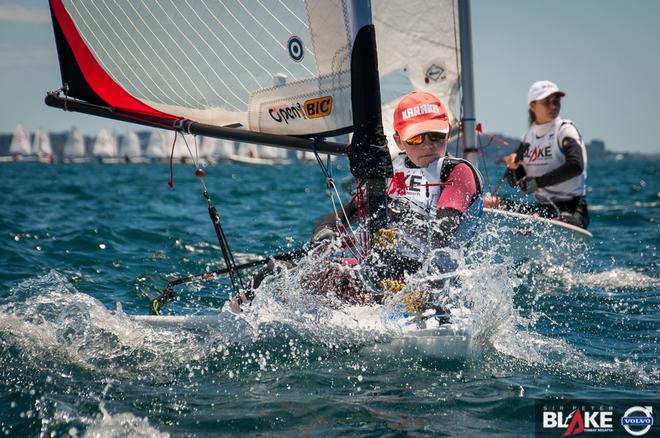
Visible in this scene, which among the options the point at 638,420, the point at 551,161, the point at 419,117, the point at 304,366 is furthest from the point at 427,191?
the point at 551,161

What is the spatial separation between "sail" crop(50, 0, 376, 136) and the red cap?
1.06 ft

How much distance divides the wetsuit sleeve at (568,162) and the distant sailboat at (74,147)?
8822 cm

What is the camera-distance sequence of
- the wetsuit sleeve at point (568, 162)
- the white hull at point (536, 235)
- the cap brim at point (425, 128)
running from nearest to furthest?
the cap brim at point (425, 128), the white hull at point (536, 235), the wetsuit sleeve at point (568, 162)

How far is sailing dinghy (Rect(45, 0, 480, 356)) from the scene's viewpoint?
12.0 feet

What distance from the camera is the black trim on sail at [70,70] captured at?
15.3 feet

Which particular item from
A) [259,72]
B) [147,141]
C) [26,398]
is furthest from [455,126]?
[147,141]

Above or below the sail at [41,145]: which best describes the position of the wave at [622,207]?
below

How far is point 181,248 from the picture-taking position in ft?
26.6

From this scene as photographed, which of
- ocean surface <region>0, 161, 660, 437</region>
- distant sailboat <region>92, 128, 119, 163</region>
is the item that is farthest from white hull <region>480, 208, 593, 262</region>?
distant sailboat <region>92, 128, 119, 163</region>

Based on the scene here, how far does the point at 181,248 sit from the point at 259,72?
437cm

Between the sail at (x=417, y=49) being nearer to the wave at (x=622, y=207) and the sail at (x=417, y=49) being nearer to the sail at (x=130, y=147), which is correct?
the wave at (x=622, y=207)

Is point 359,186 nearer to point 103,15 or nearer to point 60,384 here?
point 60,384

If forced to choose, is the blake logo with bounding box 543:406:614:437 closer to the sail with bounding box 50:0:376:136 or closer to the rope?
the rope

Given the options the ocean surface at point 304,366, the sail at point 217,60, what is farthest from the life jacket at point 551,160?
the sail at point 217,60
